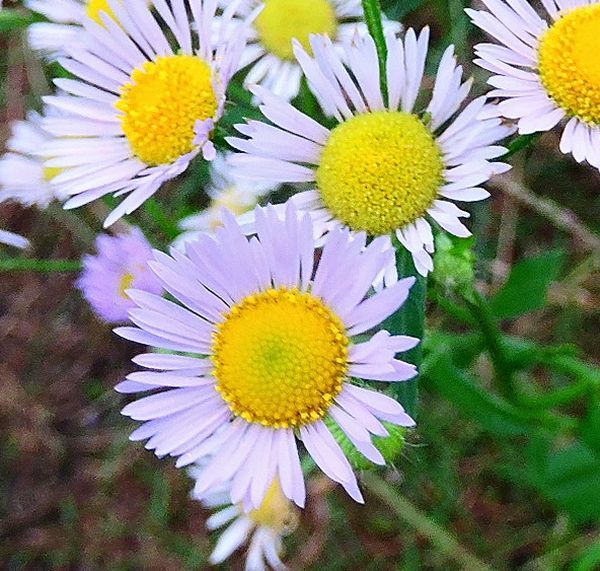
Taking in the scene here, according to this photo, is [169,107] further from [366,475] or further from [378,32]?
[366,475]

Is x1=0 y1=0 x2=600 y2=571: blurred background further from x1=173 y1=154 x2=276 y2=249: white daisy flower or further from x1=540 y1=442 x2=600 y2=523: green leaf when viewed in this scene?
x1=173 y1=154 x2=276 y2=249: white daisy flower

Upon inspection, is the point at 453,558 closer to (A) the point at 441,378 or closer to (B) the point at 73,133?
(A) the point at 441,378

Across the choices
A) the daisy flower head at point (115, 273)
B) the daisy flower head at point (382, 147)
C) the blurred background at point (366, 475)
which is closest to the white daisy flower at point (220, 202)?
the daisy flower head at point (115, 273)

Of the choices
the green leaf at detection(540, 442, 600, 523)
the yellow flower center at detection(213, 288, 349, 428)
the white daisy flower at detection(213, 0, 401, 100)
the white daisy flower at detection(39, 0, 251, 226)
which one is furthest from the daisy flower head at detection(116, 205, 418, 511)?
the green leaf at detection(540, 442, 600, 523)

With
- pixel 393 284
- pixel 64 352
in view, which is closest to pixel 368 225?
pixel 393 284

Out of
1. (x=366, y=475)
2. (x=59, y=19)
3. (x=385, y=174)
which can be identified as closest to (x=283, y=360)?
(x=385, y=174)
